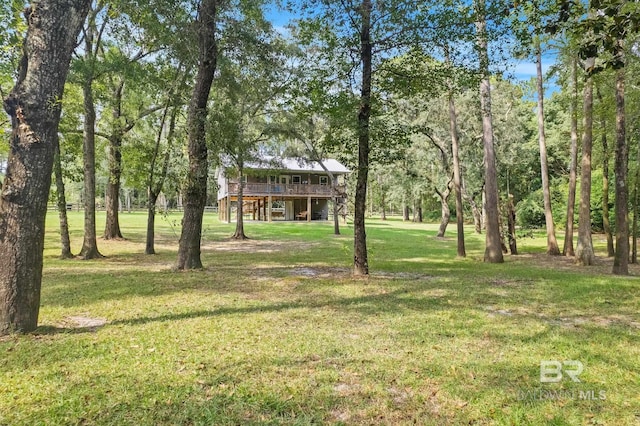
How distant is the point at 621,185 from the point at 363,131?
6862mm

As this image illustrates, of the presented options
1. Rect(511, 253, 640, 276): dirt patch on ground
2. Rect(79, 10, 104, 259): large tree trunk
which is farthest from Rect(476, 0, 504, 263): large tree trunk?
Rect(79, 10, 104, 259): large tree trunk

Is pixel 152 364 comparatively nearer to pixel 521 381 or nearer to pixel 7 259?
pixel 7 259

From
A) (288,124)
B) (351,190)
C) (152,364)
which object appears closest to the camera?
(152,364)

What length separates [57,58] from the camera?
4422 mm

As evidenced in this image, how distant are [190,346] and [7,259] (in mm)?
2229

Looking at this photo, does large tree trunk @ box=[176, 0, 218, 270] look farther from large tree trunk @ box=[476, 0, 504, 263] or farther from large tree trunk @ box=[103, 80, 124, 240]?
large tree trunk @ box=[476, 0, 504, 263]

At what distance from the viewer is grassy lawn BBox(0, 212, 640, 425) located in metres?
2.93

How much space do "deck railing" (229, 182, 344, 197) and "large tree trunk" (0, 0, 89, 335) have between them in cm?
3006

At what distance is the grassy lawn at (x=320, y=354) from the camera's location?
2.93 meters

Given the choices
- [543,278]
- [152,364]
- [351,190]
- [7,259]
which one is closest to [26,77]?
[7,259]

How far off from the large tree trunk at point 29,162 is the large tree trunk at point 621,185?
463 inches

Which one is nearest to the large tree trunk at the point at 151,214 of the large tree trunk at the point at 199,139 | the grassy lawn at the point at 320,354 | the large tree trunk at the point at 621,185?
the large tree trunk at the point at 199,139

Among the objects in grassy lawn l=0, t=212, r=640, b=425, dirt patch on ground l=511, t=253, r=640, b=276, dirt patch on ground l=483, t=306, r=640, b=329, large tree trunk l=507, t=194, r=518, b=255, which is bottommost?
dirt patch on ground l=511, t=253, r=640, b=276

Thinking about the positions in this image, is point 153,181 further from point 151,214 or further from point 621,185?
point 621,185
